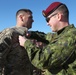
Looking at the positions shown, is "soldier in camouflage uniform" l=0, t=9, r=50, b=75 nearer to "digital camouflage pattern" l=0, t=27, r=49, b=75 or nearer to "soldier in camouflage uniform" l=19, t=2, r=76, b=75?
"digital camouflage pattern" l=0, t=27, r=49, b=75

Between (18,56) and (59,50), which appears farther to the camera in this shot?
(18,56)

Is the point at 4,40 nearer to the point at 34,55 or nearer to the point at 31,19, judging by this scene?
the point at 31,19

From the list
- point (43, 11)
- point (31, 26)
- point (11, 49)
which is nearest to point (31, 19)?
point (31, 26)

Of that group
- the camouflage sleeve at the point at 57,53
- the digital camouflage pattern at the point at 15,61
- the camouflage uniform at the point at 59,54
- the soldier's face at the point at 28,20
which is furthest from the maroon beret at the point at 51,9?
the soldier's face at the point at 28,20

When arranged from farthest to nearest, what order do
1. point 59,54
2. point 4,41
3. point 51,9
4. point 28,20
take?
point 28,20, point 4,41, point 51,9, point 59,54

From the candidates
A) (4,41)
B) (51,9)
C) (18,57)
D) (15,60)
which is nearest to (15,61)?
(15,60)

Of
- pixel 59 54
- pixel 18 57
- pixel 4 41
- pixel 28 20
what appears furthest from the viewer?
pixel 18 57

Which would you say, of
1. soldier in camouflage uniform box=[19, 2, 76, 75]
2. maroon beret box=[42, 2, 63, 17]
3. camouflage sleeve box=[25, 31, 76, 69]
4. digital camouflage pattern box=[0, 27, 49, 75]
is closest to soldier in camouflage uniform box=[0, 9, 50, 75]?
digital camouflage pattern box=[0, 27, 49, 75]

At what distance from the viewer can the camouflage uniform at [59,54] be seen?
379cm

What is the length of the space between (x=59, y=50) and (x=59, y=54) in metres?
0.06

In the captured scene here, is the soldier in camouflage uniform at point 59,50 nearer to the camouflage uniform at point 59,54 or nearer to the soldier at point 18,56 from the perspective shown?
the camouflage uniform at point 59,54

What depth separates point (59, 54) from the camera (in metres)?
3.78

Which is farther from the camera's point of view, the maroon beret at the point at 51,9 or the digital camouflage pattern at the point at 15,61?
the digital camouflage pattern at the point at 15,61

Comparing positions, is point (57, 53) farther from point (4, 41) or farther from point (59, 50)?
point (4, 41)
